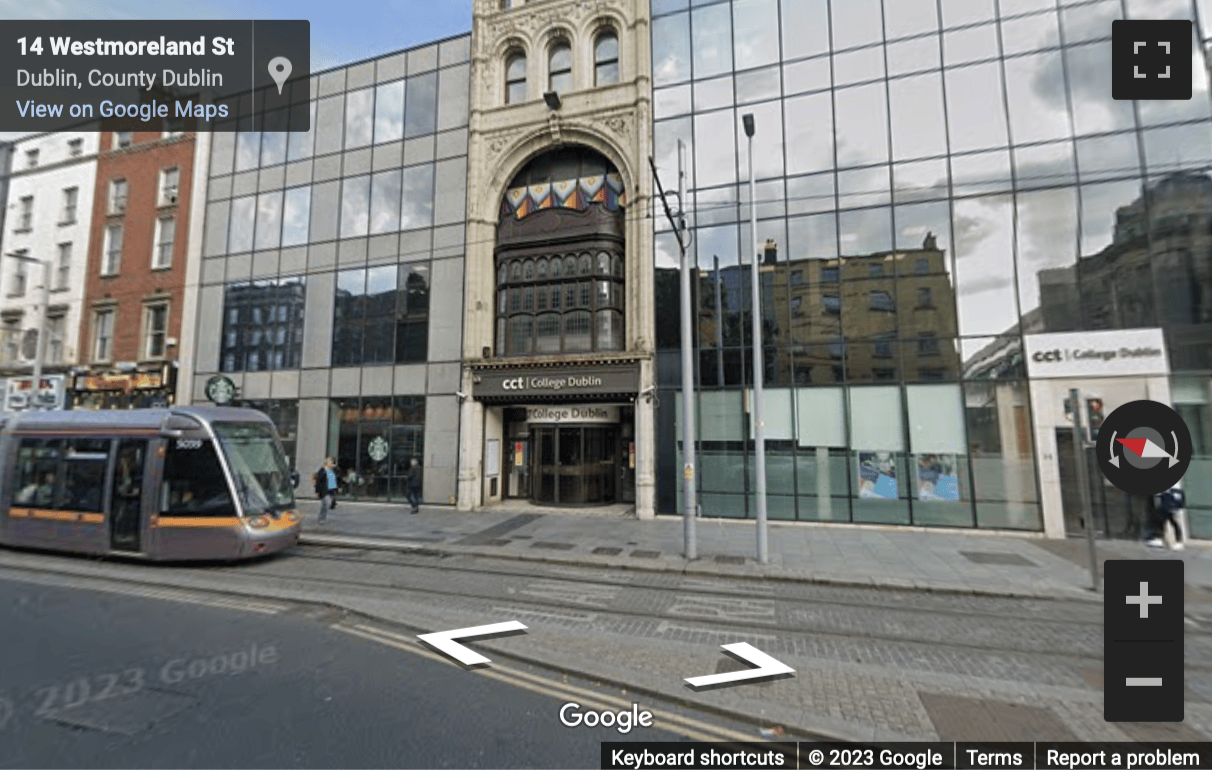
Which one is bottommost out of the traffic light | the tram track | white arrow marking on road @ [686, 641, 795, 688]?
the tram track

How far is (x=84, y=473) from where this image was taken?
10.2 meters

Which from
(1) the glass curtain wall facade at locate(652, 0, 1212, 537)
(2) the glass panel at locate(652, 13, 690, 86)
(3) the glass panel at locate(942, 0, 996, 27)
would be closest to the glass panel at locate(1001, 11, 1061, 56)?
(1) the glass curtain wall facade at locate(652, 0, 1212, 537)

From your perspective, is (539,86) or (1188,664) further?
(539,86)

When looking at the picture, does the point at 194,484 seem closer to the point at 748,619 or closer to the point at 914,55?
the point at 748,619

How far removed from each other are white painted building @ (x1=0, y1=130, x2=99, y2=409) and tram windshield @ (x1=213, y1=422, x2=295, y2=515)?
21876mm

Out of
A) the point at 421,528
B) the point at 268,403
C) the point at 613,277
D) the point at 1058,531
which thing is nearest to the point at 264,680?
the point at 421,528

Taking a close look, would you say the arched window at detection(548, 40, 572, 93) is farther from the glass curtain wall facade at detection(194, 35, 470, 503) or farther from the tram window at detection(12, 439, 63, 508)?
the tram window at detection(12, 439, 63, 508)

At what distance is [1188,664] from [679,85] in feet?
58.8

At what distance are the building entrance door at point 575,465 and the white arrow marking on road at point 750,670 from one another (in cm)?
1208

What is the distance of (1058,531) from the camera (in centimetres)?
1308

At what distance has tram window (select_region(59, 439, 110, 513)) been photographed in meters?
10.1

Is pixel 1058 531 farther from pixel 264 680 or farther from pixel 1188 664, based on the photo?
pixel 264 680

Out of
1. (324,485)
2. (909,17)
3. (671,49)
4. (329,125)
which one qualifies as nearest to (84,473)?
(324,485)

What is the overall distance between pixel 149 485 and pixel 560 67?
58.1ft
